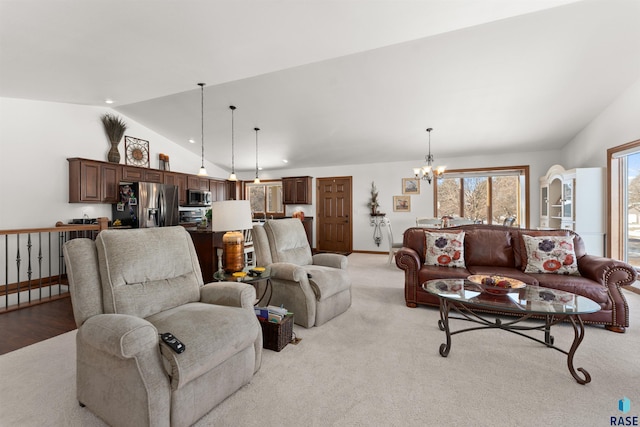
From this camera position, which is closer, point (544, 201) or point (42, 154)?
point (42, 154)

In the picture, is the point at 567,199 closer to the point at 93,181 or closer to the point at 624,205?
the point at 624,205

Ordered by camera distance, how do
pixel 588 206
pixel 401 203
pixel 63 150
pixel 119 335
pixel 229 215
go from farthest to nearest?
pixel 401 203 < pixel 63 150 < pixel 588 206 < pixel 229 215 < pixel 119 335

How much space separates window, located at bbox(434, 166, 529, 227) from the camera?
632 centimetres

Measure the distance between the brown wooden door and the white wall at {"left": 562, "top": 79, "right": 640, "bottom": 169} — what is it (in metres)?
4.55

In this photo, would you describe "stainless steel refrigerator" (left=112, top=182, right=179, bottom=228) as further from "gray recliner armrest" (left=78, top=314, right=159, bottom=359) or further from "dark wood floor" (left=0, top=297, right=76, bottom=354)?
"gray recliner armrest" (left=78, top=314, right=159, bottom=359)

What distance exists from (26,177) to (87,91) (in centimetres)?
182

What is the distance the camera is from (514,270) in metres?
3.22

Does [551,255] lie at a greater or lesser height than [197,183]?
lesser

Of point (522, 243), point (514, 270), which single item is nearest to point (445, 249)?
point (514, 270)

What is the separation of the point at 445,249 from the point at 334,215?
4469 mm

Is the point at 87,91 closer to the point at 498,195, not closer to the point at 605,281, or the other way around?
the point at 605,281

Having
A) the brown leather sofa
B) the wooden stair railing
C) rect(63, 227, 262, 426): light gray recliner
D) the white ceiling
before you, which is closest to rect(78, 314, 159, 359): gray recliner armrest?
rect(63, 227, 262, 426): light gray recliner

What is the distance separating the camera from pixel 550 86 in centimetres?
397

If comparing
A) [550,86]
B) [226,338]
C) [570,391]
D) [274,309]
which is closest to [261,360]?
[274,309]
